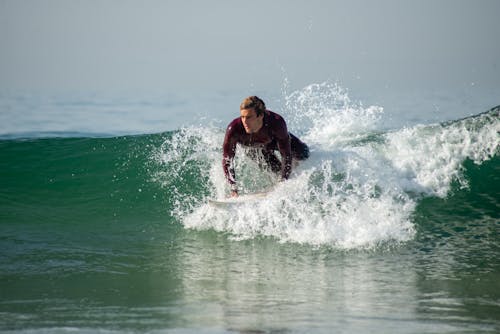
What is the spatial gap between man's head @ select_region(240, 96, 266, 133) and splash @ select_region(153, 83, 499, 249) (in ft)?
2.79

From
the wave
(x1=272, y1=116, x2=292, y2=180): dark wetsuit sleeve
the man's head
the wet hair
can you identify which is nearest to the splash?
the wave

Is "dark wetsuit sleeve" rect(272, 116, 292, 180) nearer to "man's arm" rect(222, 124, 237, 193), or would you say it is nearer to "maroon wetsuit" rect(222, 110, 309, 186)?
"maroon wetsuit" rect(222, 110, 309, 186)

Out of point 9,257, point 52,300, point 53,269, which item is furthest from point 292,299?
point 9,257

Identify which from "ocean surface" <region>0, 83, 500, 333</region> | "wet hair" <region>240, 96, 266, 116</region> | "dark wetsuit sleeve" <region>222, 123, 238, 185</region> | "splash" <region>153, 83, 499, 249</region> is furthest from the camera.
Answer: "dark wetsuit sleeve" <region>222, 123, 238, 185</region>

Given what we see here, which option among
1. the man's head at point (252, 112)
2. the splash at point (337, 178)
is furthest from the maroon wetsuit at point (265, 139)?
the splash at point (337, 178)

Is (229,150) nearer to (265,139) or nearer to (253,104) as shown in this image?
(265,139)

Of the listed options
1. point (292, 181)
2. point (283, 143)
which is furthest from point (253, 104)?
point (292, 181)

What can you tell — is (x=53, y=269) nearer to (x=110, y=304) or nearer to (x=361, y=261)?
(x=110, y=304)

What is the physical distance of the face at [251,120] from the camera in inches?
279

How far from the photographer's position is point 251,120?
717cm

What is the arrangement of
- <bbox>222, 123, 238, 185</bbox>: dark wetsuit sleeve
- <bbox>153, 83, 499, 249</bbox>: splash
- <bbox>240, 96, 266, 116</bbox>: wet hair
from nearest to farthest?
<bbox>240, 96, 266, 116</bbox>: wet hair < <bbox>153, 83, 499, 249</bbox>: splash < <bbox>222, 123, 238, 185</bbox>: dark wetsuit sleeve

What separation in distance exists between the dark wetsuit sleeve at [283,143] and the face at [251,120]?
0.19m

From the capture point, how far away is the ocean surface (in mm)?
4863

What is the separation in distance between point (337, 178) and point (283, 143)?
1.97m
